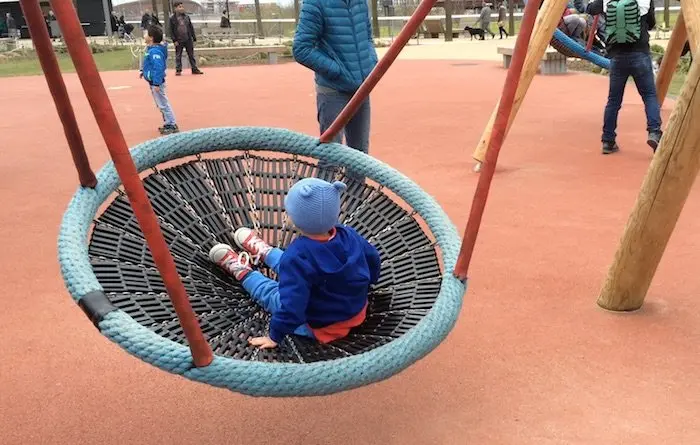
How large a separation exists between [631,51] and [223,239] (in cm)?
389

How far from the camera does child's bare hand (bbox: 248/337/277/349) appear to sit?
185cm

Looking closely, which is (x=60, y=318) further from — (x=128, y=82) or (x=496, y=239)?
(x=128, y=82)

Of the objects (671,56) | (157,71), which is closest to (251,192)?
(671,56)

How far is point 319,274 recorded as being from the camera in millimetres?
1892

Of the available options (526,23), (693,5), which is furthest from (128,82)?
(526,23)

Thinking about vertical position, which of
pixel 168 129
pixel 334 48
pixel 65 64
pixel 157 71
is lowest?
pixel 65 64

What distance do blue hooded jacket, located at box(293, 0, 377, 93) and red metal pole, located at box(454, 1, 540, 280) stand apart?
1.71 metres

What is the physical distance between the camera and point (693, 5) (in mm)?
4332

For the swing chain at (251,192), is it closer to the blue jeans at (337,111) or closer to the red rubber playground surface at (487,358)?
the red rubber playground surface at (487,358)

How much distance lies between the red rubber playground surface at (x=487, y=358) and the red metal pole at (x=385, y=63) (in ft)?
2.90

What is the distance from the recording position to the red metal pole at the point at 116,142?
1270mm

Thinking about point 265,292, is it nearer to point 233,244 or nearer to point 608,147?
point 233,244

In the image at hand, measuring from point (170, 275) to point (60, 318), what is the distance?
179 cm

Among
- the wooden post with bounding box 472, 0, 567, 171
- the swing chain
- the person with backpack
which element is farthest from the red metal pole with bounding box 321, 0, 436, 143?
the person with backpack
